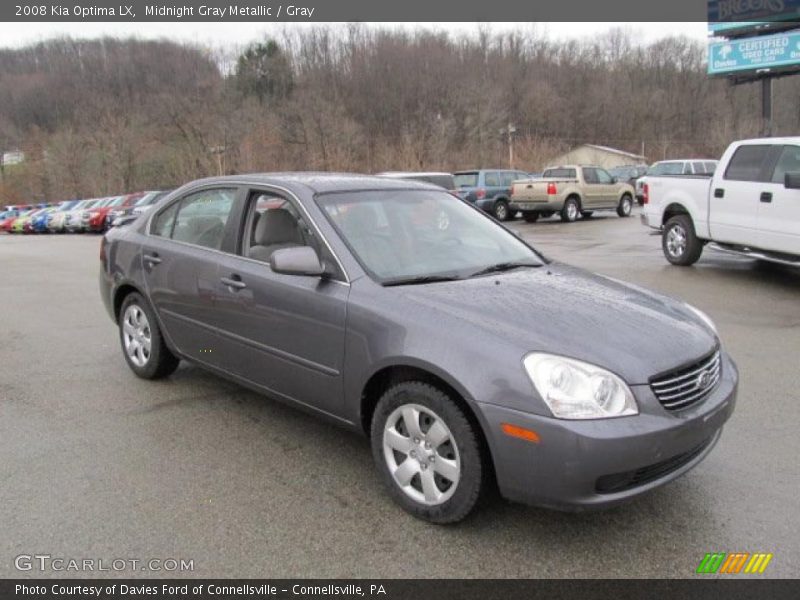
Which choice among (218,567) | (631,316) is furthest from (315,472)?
(631,316)

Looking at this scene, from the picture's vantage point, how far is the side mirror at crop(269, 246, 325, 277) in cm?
357

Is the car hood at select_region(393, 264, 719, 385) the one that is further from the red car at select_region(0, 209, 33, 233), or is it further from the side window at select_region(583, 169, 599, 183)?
the red car at select_region(0, 209, 33, 233)

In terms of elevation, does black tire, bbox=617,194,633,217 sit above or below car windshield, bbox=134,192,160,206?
below

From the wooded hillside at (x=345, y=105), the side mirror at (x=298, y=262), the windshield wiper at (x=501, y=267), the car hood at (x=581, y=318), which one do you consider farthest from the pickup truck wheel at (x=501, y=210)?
the wooded hillside at (x=345, y=105)

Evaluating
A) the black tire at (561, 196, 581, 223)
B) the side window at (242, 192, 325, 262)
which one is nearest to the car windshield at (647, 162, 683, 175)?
the black tire at (561, 196, 581, 223)

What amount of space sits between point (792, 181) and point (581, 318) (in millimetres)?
6499

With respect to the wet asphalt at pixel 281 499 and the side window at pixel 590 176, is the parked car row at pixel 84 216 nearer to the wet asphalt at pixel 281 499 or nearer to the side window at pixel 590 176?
the side window at pixel 590 176

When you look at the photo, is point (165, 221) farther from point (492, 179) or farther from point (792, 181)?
point (492, 179)

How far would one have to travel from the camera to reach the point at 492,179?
23.6 meters

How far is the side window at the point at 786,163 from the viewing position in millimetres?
8547

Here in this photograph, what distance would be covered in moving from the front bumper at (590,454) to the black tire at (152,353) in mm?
3139

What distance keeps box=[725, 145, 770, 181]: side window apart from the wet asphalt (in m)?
4.30

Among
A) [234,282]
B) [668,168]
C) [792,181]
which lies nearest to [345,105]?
[668,168]

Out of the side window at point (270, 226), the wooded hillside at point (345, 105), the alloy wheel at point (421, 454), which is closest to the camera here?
the alloy wheel at point (421, 454)
